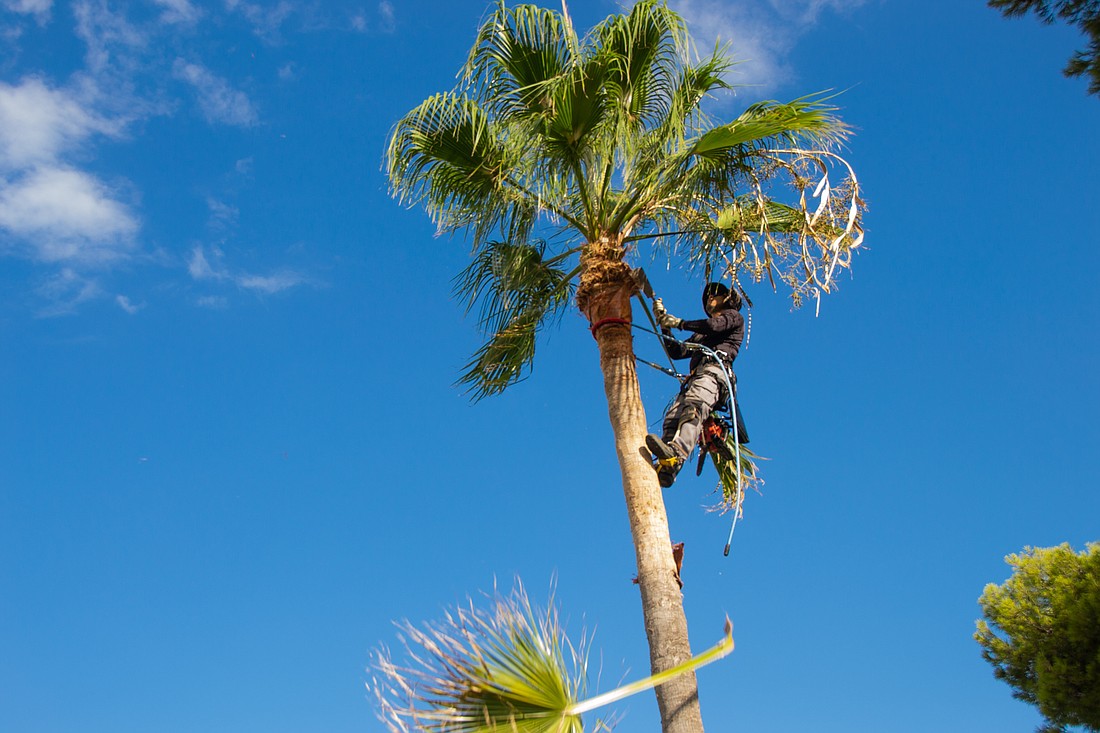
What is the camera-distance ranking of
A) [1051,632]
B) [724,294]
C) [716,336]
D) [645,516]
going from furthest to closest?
[1051,632]
[724,294]
[716,336]
[645,516]

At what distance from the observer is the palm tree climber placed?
7.40m

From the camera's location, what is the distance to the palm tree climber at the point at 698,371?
24.3 ft

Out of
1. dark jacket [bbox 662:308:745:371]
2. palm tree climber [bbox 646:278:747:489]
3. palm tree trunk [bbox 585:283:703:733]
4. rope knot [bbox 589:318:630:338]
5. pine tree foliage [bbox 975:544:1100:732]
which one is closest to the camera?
palm tree trunk [bbox 585:283:703:733]

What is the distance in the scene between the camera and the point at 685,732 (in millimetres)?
6223

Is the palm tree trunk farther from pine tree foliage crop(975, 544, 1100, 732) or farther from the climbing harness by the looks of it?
pine tree foliage crop(975, 544, 1100, 732)

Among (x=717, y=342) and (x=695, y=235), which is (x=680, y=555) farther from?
(x=695, y=235)

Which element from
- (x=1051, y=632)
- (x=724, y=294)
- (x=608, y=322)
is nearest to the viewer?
(x=608, y=322)

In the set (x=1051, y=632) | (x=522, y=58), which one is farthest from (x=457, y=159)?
(x=1051, y=632)

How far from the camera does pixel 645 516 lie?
7.20 metres

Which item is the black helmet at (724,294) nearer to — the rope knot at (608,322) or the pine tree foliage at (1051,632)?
the rope knot at (608,322)

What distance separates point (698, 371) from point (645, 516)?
1496 millimetres

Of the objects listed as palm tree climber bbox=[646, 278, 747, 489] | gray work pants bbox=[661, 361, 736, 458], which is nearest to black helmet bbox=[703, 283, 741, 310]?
palm tree climber bbox=[646, 278, 747, 489]

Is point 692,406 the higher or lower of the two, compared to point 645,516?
higher

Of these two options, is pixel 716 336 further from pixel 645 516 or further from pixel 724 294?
pixel 645 516
